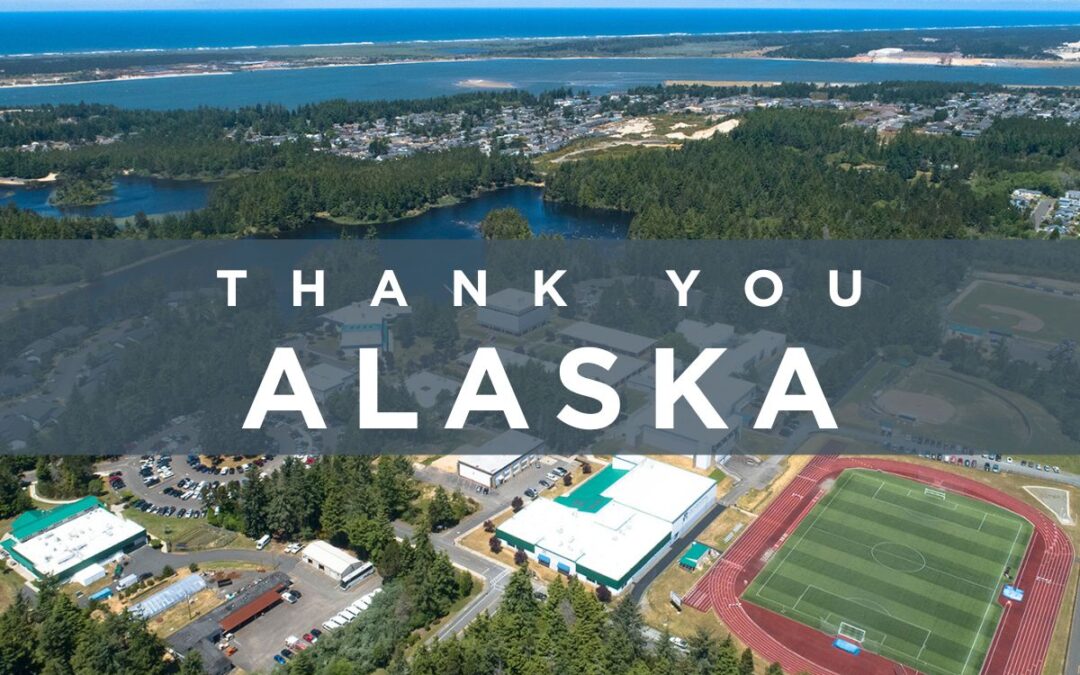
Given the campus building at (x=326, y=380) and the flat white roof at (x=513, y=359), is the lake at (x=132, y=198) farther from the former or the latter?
the flat white roof at (x=513, y=359)

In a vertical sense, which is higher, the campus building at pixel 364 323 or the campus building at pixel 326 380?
the campus building at pixel 364 323

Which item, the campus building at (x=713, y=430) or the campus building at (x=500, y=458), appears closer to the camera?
the campus building at (x=500, y=458)

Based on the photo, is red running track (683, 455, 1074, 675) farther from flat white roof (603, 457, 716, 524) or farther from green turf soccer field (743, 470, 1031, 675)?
flat white roof (603, 457, 716, 524)

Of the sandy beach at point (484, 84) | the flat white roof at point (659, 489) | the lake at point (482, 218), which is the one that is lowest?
the flat white roof at point (659, 489)

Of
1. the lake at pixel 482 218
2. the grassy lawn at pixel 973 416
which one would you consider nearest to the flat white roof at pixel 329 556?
the grassy lawn at pixel 973 416

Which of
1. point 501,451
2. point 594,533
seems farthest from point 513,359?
point 594,533

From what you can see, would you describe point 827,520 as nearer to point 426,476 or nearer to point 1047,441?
point 1047,441

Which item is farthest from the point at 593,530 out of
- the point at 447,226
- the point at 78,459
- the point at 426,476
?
the point at 447,226
